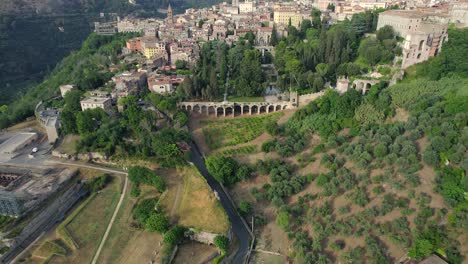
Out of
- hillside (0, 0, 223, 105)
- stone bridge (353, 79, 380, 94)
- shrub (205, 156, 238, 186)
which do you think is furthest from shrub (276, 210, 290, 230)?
hillside (0, 0, 223, 105)

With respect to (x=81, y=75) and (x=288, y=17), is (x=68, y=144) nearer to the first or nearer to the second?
(x=81, y=75)

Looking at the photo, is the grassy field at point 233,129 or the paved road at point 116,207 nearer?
the paved road at point 116,207

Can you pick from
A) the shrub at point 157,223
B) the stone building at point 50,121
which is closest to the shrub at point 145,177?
the shrub at point 157,223

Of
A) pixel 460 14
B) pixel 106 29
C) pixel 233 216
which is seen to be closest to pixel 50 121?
pixel 233 216

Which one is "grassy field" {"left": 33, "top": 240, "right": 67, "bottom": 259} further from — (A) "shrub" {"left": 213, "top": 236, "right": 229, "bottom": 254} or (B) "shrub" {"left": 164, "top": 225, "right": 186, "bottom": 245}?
(A) "shrub" {"left": 213, "top": 236, "right": 229, "bottom": 254}

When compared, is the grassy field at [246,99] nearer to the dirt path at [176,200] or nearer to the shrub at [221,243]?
the dirt path at [176,200]

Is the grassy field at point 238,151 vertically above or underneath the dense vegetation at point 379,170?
underneath

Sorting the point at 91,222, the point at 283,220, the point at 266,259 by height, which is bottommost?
the point at 266,259
